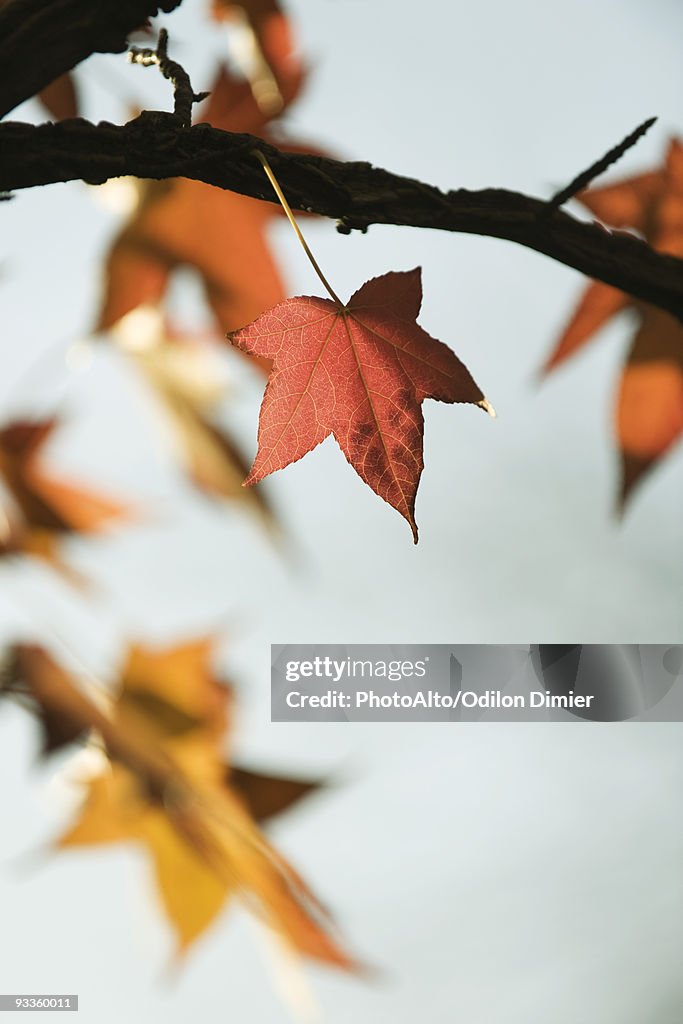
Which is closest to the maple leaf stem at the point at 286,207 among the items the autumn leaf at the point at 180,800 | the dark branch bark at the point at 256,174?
the dark branch bark at the point at 256,174

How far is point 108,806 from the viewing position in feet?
1.98

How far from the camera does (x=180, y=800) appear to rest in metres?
0.60

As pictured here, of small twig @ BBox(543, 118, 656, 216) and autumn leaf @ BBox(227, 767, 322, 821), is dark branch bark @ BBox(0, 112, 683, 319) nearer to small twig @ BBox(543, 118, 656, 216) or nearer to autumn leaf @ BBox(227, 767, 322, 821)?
small twig @ BBox(543, 118, 656, 216)

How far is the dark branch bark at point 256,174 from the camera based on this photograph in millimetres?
239

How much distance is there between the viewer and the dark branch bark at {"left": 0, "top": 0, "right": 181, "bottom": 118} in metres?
0.24

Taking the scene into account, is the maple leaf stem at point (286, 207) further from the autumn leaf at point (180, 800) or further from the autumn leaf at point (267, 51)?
the autumn leaf at point (180, 800)

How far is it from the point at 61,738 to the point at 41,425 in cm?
27

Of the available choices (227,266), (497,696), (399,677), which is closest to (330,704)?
(399,677)

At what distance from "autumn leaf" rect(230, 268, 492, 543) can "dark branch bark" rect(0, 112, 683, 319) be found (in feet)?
0.12

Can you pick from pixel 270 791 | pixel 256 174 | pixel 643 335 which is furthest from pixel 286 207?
pixel 270 791

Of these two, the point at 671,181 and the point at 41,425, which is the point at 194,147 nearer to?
the point at 671,181

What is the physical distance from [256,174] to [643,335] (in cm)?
33

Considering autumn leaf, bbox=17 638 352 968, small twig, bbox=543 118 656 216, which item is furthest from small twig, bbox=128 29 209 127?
autumn leaf, bbox=17 638 352 968

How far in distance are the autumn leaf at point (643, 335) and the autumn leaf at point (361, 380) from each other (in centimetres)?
22
